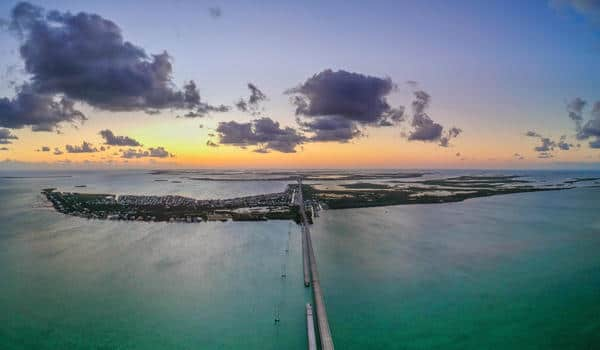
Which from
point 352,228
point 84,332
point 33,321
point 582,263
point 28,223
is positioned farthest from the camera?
point 28,223

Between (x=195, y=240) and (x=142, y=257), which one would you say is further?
(x=195, y=240)

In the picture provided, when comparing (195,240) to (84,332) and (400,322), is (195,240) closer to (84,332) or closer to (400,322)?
(84,332)

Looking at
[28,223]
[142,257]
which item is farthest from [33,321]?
[28,223]

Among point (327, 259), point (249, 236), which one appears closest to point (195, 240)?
point (249, 236)

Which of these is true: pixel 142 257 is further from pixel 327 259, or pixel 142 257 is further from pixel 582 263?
pixel 582 263

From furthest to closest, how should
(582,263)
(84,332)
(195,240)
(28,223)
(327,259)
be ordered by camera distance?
1. (28,223)
2. (195,240)
3. (327,259)
4. (582,263)
5. (84,332)

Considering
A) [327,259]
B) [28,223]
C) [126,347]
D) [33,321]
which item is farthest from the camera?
[28,223]
